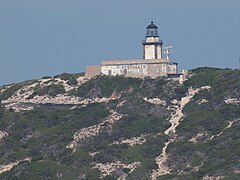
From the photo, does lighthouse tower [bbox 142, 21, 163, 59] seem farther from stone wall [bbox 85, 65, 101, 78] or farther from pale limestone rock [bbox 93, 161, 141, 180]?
pale limestone rock [bbox 93, 161, 141, 180]

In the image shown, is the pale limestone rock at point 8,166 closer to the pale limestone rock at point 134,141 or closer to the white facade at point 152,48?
the pale limestone rock at point 134,141

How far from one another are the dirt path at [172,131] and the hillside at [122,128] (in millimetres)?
110

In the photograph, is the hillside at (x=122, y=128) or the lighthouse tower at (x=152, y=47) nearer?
the hillside at (x=122, y=128)

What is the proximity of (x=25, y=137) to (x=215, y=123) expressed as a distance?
74.2 feet

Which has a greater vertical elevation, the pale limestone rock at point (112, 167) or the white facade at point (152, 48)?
the white facade at point (152, 48)

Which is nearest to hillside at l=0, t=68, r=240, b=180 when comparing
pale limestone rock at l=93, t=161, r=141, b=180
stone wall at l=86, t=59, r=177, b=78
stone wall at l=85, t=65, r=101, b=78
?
pale limestone rock at l=93, t=161, r=141, b=180

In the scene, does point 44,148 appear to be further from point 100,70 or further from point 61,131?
point 100,70

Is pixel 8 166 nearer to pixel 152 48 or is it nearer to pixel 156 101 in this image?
pixel 156 101

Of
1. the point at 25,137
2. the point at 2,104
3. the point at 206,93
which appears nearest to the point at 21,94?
the point at 2,104

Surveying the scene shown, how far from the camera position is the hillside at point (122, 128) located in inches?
5256

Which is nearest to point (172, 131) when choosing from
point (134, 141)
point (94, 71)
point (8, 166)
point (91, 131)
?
point (134, 141)

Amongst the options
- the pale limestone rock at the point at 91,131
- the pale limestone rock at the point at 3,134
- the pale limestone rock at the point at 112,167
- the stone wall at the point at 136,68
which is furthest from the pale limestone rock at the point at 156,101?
the pale limestone rock at the point at 3,134

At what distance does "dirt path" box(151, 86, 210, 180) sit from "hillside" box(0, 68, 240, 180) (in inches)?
4.3

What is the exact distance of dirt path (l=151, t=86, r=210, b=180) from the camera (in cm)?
13296
